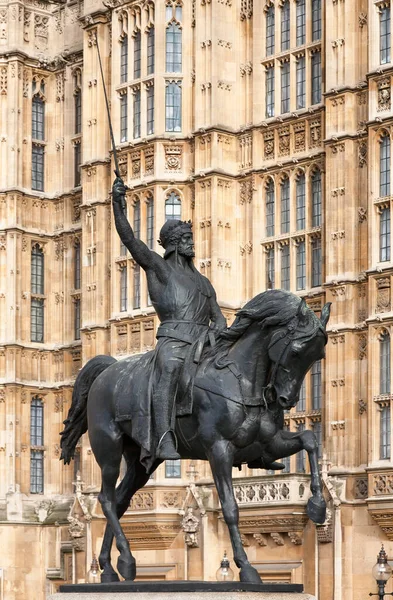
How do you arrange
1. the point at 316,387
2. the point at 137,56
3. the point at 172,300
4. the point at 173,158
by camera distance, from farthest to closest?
the point at 137,56 < the point at 173,158 < the point at 316,387 < the point at 172,300

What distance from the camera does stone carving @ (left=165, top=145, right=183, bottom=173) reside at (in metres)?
38.4

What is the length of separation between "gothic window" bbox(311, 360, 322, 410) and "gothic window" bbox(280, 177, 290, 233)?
3706 millimetres

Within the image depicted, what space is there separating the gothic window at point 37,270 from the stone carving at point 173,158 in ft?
22.8

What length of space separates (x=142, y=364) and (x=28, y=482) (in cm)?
2859

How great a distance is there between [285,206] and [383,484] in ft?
26.4

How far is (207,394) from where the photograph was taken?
13516 mm

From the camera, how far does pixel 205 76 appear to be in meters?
37.9

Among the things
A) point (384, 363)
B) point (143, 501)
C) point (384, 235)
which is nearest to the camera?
point (384, 363)

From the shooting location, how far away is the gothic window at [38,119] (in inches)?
1736

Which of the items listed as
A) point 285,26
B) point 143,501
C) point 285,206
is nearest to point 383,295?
point 285,206

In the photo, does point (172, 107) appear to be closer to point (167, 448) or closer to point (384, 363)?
point (384, 363)

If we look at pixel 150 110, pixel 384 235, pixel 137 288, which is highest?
pixel 150 110

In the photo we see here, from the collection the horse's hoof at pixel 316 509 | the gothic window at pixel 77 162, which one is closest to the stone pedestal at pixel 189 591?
the horse's hoof at pixel 316 509

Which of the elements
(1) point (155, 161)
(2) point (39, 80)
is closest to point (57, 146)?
(2) point (39, 80)
